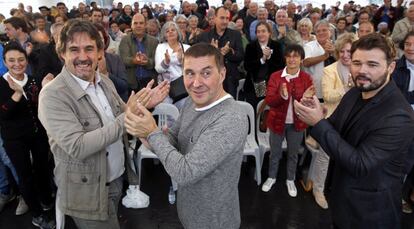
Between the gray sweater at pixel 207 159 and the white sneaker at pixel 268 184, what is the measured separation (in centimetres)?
178

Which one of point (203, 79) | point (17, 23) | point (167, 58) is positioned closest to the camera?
point (203, 79)

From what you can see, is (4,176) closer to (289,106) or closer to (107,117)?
(107,117)

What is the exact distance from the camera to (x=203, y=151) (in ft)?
3.88

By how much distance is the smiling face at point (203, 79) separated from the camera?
4.25 feet

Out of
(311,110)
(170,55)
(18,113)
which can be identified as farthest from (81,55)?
(170,55)

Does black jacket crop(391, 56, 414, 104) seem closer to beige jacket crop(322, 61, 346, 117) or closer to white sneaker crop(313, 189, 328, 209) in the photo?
beige jacket crop(322, 61, 346, 117)

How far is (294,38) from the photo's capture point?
4293mm

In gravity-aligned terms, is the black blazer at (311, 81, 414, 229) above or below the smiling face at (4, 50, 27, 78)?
below

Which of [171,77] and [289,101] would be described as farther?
[171,77]

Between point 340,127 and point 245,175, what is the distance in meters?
1.98

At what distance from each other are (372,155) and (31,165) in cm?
254

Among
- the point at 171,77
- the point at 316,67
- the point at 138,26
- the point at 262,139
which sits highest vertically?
the point at 138,26

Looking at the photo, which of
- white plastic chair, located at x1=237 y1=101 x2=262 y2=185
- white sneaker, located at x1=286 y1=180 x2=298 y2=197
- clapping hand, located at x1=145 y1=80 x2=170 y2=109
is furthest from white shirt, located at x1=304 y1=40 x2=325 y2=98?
clapping hand, located at x1=145 y1=80 x2=170 y2=109

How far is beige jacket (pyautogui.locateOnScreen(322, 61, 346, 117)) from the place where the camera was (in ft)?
9.30
